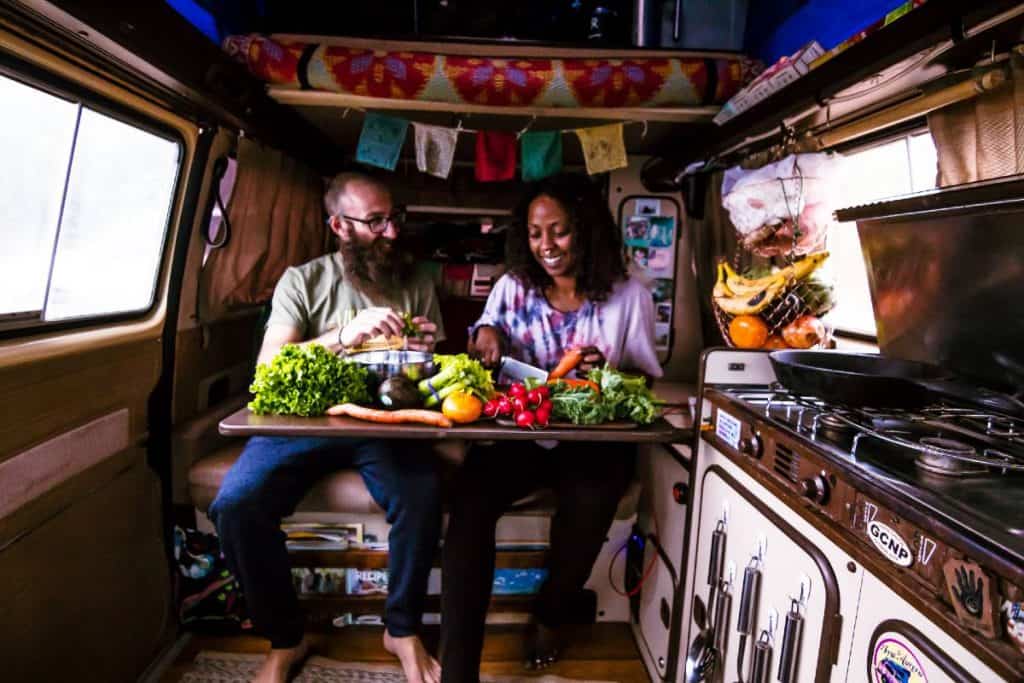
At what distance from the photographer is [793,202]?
207cm

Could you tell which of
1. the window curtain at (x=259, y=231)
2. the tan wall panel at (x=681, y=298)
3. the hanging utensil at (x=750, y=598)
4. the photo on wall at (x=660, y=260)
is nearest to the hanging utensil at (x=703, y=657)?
the hanging utensil at (x=750, y=598)


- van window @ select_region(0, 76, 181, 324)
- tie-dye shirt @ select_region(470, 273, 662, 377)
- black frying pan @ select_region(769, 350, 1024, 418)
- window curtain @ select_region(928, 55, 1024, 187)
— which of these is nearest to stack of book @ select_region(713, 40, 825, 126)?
window curtain @ select_region(928, 55, 1024, 187)

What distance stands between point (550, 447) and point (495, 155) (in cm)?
164

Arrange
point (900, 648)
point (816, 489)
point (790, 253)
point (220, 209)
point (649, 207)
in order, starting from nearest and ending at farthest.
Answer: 1. point (900, 648)
2. point (816, 489)
3. point (790, 253)
4. point (220, 209)
5. point (649, 207)

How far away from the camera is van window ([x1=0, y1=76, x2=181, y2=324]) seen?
1625 mm

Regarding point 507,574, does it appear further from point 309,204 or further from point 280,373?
point 309,204

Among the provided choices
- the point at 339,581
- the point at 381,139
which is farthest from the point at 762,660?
the point at 381,139

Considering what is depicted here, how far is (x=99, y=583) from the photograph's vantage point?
6.40 feet

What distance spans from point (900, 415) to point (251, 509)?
2014 mm

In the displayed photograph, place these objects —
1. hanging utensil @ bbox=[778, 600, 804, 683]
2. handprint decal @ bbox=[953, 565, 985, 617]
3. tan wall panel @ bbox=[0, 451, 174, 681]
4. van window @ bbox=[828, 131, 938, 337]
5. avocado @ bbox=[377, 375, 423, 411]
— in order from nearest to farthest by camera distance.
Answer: handprint decal @ bbox=[953, 565, 985, 617] → hanging utensil @ bbox=[778, 600, 804, 683] → tan wall panel @ bbox=[0, 451, 174, 681] → avocado @ bbox=[377, 375, 423, 411] → van window @ bbox=[828, 131, 938, 337]

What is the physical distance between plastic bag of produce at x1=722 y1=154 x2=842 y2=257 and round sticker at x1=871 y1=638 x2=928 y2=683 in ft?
4.72

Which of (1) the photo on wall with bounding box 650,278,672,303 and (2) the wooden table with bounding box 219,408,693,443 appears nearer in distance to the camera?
(2) the wooden table with bounding box 219,408,693,443

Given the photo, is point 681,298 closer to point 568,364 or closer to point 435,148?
point 568,364

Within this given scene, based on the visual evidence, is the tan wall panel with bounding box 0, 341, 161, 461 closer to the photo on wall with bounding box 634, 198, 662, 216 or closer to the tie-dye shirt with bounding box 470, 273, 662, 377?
the tie-dye shirt with bounding box 470, 273, 662, 377
